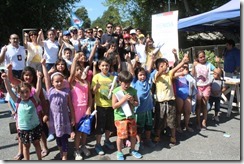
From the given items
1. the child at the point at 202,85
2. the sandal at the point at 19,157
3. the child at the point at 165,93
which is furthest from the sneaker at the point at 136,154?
the child at the point at 202,85

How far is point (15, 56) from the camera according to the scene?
18.4 ft

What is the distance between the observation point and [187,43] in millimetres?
19203

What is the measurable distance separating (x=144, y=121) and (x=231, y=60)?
3.68 m

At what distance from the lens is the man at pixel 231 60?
6.50 m

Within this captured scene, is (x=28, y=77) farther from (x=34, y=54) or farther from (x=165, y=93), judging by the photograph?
(x=34, y=54)

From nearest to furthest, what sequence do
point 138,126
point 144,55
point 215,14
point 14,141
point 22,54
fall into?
point 138,126, point 14,141, point 22,54, point 144,55, point 215,14

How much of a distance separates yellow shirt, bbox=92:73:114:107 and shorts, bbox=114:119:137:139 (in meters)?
0.36

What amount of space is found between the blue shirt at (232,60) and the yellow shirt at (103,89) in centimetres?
396

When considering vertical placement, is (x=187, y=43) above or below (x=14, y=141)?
above

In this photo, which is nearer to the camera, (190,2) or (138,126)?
(138,126)

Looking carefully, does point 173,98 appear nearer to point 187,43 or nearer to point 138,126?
point 138,126

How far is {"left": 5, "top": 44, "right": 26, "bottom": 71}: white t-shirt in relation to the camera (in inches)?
219

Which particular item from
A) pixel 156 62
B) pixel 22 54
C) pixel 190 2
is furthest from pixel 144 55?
pixel 190 2

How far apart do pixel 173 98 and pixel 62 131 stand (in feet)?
5.81
